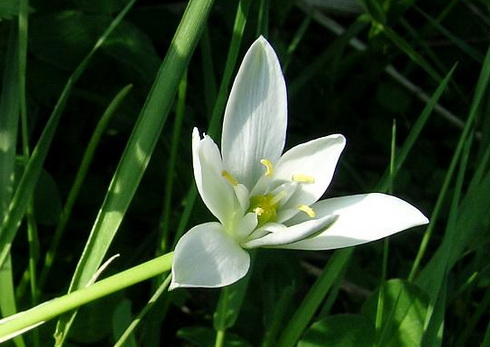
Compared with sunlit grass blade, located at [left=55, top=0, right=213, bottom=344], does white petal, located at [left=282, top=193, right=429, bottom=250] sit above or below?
below

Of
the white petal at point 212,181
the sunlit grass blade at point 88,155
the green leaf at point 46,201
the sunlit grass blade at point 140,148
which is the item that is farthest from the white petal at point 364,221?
the green leaf at point 46,201

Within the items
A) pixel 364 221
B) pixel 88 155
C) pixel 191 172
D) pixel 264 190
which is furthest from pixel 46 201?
pixel 364 221

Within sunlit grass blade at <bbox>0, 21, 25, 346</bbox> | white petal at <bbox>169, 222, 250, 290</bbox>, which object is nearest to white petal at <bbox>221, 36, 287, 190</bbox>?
white petal at <bbox>169, 222, 250, 290</bbox>

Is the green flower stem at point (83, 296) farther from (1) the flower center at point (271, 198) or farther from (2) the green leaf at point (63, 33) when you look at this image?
(2) the green leaf at point (63, 33)

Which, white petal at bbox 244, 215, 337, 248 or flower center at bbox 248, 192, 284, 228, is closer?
white petal at bbox 244, 215, 337, 248

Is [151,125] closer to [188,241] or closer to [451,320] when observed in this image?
[188,241]

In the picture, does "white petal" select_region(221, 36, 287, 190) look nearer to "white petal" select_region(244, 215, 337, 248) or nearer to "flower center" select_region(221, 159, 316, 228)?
"flower center" select_region(221, 159, 316, 228)
